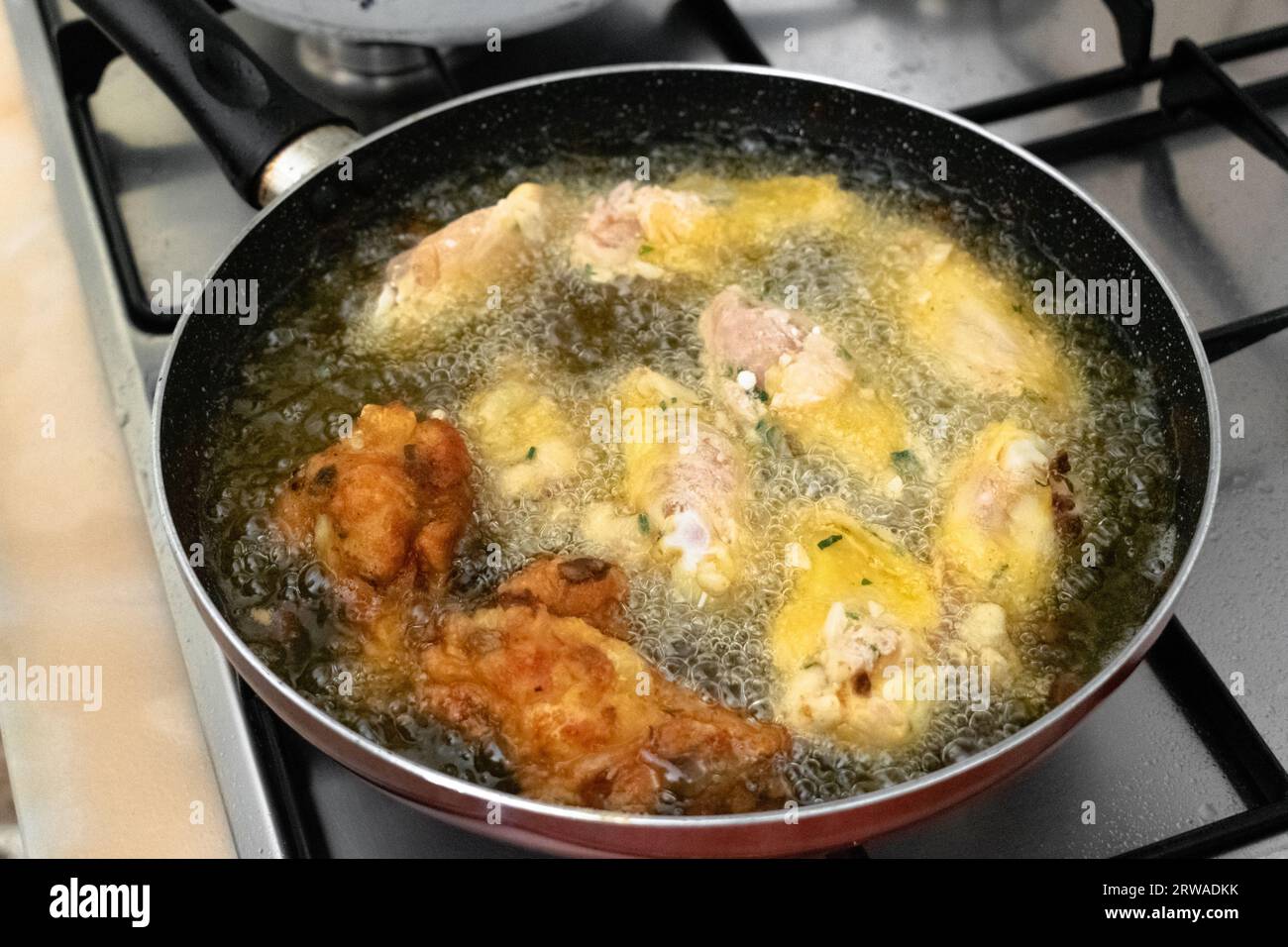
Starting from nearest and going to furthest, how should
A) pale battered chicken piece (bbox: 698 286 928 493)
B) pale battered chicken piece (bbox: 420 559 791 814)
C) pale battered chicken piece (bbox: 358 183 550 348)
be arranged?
pale battered chicken piece (bbox: 420 559 791 814)
pale battered chicken piece (bbox: 698 286 928 493)
pale battered chicken piece (bbox: 358 183 550 348)

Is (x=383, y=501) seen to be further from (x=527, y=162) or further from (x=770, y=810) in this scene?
(x=527, y=162)

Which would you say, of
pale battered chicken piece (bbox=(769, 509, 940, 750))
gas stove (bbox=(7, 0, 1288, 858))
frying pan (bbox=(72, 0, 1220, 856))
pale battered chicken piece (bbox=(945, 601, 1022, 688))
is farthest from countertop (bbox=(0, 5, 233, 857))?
pale battered chicken piece (bbox=(945, 601, 1022, 688))

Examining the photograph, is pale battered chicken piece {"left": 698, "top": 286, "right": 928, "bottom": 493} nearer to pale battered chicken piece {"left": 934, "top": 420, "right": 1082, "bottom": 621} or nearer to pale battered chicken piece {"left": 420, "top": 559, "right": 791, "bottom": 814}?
pale battered chicken piece {"left": 934, "top": 420, "right": 1082, "bottom": 621}

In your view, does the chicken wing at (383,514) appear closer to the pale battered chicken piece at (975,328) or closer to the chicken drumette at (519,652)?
the chicken drumette at (519,652)

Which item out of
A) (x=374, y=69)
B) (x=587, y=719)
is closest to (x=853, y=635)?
(x=587, y=719)

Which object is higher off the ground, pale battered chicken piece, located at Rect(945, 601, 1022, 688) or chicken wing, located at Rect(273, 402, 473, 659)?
chicken wing, located at Rect(273, 402, 473, 659)
